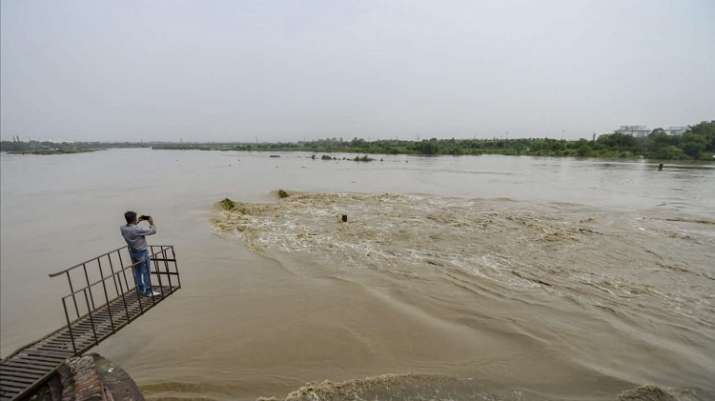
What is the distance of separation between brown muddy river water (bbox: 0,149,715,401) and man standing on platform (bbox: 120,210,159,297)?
1052 mm

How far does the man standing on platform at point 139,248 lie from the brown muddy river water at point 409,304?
1.05 m

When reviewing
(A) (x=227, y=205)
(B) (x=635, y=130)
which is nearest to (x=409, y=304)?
(A) (x=227, y=205)

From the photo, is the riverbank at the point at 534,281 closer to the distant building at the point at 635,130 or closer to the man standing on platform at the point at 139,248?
the man standing on platform at the point at 139,248

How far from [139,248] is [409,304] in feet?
16.5

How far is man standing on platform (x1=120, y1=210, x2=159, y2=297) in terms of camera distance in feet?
15.8

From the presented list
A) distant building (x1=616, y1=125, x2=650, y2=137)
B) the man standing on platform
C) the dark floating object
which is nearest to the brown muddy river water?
the man standing on platform

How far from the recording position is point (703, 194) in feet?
61.7

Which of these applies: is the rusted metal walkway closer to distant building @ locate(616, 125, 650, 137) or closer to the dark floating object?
the dark floating object

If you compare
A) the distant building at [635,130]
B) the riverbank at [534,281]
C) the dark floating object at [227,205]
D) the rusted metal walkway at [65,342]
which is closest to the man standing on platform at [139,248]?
the rusted metal walkway at [65,342]

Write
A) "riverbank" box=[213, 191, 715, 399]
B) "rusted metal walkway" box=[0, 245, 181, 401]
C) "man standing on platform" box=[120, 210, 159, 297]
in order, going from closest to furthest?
"rusted metal walkway" box=[0, 245, 181, 401] → "riverbank" box=[213, 191, 715, 399] → "man standing on platform" box=[120, 210, 159, 297]

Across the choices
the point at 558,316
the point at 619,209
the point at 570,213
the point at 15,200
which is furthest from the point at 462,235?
the point at 15,200

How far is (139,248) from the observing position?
4.93 m

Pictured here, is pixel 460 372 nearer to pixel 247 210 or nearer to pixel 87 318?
pixel 87 318

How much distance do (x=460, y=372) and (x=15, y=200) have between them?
2841 centimetres
